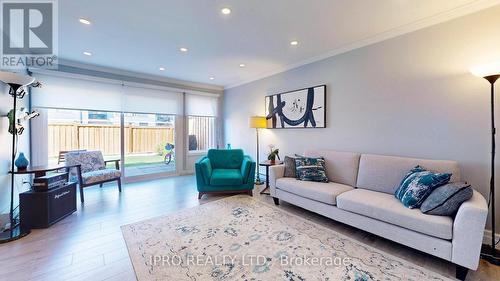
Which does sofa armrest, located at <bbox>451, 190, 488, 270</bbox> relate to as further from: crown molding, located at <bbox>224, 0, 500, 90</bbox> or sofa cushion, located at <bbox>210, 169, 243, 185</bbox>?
sofa cushion, located at <bbox>210, 169, 243, 185</bbox>

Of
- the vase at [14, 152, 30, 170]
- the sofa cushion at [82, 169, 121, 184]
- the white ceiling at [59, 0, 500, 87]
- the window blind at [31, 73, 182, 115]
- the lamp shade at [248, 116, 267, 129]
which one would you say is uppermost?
the white ceiling at [59, 0, 500, 87]

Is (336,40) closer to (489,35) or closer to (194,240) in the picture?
(489,35)

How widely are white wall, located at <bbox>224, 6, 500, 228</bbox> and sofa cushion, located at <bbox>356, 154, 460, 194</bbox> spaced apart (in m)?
0.23

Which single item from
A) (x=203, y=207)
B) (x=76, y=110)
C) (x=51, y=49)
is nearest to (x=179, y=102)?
(x=76, y=110)

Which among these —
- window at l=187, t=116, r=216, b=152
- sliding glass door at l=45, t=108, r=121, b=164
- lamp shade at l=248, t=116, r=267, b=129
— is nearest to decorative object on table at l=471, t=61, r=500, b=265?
lamp shade at l=248, t=116, r=267, b=129

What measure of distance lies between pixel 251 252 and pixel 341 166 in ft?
6.10

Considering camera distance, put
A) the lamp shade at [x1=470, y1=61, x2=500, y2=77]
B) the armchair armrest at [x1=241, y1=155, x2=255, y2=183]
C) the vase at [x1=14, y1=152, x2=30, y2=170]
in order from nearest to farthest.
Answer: the lamp shade at [x1=470, y1=61, x2=500, y2=77] → the vase at [x1=14, y1=152, x2=30, y2=170] → the armchair armrest at [x1=241, y1=155, x2=255, y2=183]

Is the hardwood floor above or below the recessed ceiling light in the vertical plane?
below

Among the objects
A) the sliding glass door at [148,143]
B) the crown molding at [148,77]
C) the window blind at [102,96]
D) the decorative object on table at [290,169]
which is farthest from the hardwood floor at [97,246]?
the crown molding at [148,77]

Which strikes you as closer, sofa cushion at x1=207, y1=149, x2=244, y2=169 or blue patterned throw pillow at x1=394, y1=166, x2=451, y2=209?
blue patterned throw pillow at x1=394, y1=166, x2=451, y2=209

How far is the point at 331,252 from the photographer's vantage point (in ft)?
6.59

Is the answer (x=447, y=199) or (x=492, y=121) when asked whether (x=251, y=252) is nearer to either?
(x=447, y=199)

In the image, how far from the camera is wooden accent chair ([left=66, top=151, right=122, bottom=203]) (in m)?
3.41

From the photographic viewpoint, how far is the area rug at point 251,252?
1.71 meters
